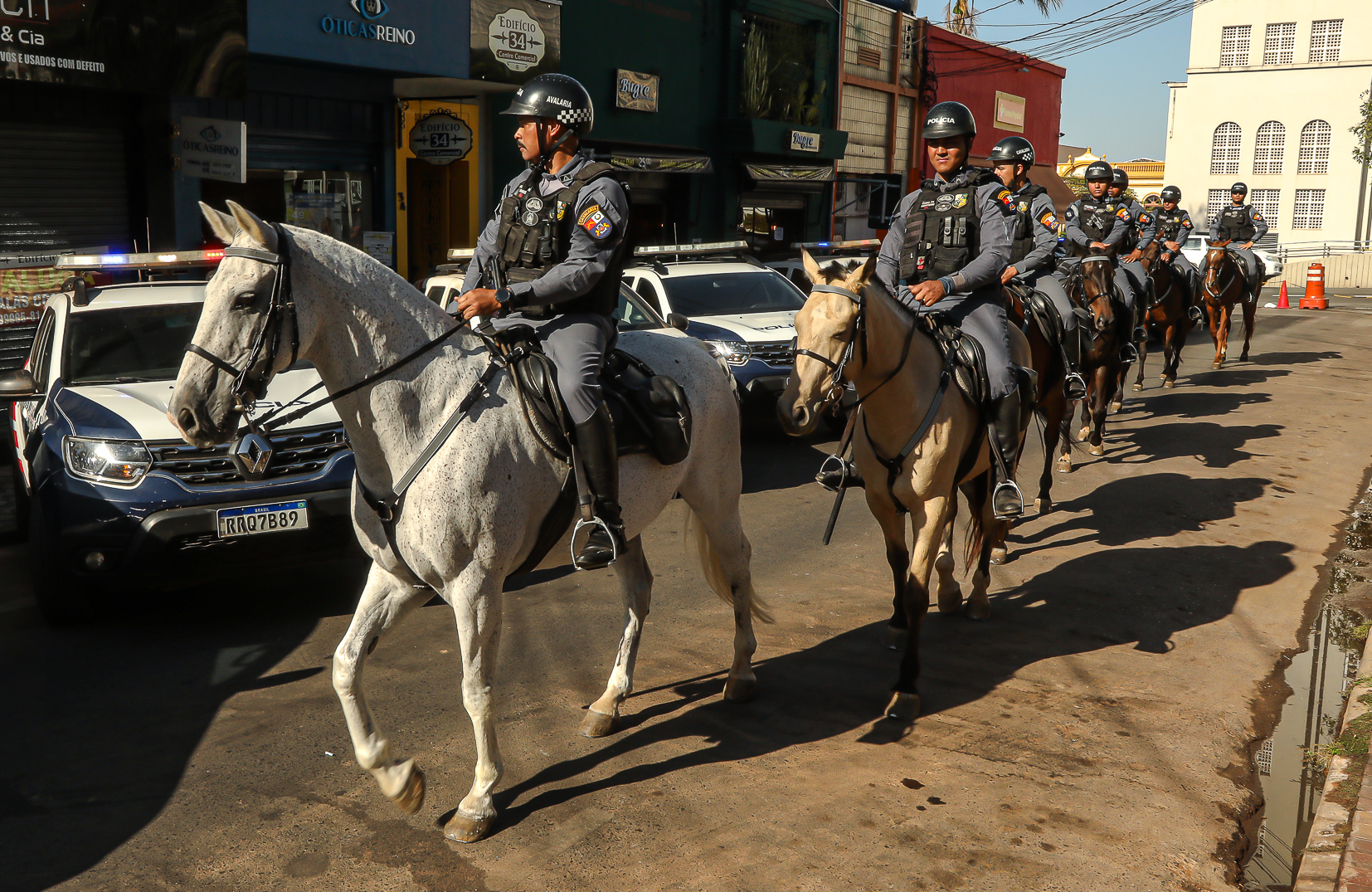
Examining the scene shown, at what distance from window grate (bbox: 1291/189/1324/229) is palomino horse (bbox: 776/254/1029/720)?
59.1 meters

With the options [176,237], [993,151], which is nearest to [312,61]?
[176,237]

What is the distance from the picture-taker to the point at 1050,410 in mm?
9141

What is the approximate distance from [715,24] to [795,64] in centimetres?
314

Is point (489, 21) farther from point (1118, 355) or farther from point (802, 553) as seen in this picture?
point (802, 553)

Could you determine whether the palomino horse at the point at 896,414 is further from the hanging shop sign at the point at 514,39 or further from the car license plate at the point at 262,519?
the hanging shop sign at the point at 514,39

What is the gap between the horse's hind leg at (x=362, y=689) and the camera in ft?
13.7

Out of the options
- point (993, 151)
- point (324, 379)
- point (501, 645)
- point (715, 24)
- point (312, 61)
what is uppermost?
point (715, 24)

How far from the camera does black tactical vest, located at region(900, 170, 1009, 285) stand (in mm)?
6297

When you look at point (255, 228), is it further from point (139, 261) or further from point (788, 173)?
point (788, 173)

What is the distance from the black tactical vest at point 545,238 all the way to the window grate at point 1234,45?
6450 cm

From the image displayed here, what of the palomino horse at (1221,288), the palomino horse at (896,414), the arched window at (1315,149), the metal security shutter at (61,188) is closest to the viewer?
the palomino horse at (896,414)

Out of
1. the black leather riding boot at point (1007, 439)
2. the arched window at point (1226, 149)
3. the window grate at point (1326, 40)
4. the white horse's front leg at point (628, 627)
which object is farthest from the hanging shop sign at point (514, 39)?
the window grate at point (1326, 40)

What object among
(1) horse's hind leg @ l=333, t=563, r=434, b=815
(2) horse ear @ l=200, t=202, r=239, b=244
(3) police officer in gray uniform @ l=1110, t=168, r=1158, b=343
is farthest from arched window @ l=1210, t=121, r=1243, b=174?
(2) horse ear @ l=200, t=202, r=239, b=244

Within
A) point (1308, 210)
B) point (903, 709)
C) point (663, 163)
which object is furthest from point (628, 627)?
point (1308, 210)
